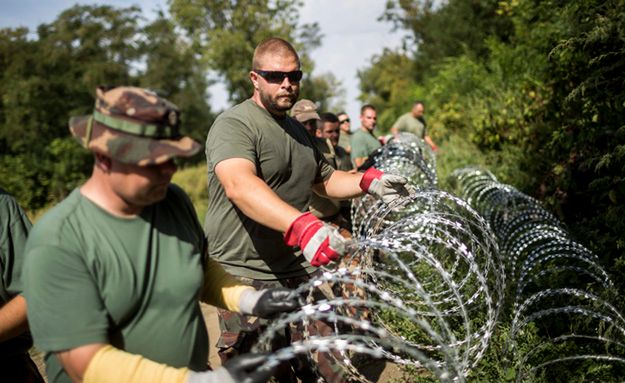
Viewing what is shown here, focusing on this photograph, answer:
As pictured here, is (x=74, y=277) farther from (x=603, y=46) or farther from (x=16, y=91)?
(x=16, y=91)

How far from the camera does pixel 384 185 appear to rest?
3.79m

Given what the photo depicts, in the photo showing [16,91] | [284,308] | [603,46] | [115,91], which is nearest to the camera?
[115,91]

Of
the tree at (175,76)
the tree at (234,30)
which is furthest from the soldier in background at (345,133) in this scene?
the tree at (175,76)

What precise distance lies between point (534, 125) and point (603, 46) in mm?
4945

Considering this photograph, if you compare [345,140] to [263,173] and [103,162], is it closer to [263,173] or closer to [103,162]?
[263,173]

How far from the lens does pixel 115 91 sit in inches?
79.1

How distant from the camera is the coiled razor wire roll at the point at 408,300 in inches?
81.7

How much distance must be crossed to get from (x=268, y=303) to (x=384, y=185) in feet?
5.37

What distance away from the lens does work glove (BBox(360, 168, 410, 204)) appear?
148 inches

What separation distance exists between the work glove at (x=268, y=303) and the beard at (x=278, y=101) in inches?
57.1

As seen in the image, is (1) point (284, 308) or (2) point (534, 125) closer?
(1) point (284, 308)

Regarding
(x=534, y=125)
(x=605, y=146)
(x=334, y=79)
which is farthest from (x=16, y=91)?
(x=605, y=146)

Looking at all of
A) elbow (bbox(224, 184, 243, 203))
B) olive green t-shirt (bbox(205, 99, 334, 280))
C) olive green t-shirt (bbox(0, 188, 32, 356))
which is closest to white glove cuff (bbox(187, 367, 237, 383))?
olive green t-shirt (bbox(0, 188, 32, 356))

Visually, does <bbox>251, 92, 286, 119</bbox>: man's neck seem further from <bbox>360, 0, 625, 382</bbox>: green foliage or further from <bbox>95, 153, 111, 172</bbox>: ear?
<bbox>360, 0, 625, 382</bbox>: green foliage
